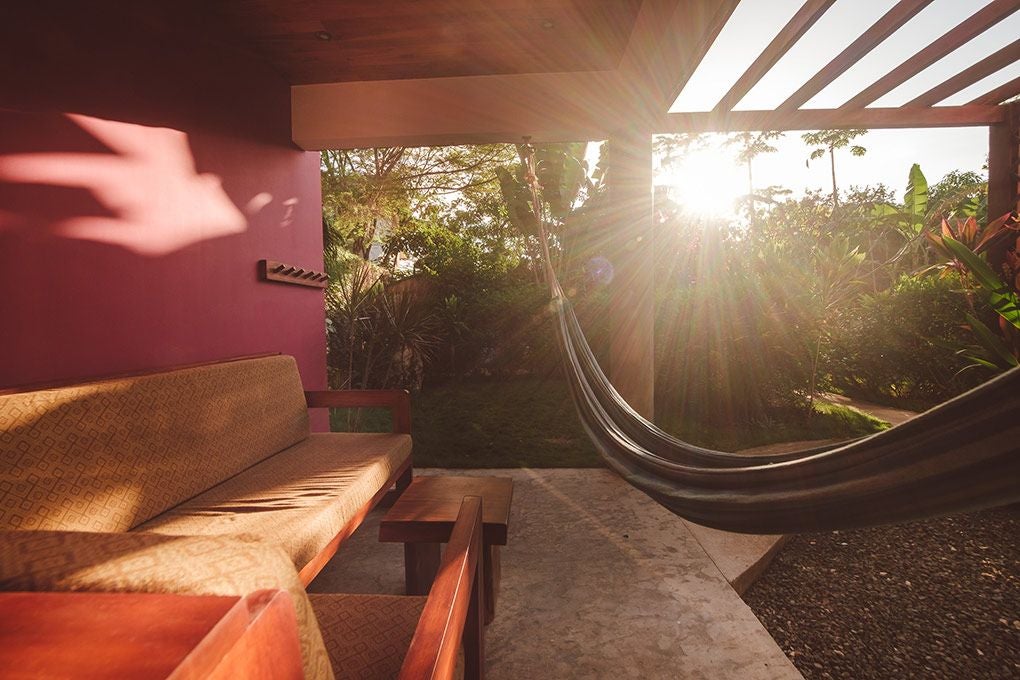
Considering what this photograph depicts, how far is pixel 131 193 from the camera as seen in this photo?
68.0 inches

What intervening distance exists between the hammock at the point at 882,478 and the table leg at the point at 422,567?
0.81 meters

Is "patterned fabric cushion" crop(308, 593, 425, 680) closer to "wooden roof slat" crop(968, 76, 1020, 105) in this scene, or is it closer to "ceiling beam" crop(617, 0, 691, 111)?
"ceiling beam" crop(617, 0, 691, 111)

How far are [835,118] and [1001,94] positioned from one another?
0.93 m

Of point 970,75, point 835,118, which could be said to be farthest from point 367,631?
point 970,75

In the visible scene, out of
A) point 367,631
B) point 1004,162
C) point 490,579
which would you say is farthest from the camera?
point 1004,162

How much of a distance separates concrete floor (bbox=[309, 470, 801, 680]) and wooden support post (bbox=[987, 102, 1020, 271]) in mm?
3092

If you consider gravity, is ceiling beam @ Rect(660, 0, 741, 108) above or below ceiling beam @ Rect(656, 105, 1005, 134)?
above

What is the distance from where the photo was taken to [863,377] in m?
4.08

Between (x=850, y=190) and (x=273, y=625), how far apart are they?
19331 millimetres

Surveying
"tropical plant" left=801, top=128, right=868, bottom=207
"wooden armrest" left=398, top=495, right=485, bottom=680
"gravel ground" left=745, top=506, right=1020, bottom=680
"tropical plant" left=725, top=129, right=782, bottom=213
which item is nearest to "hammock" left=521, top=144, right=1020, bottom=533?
"wooden armrest" left=398, top=495, right=485, bottom=680

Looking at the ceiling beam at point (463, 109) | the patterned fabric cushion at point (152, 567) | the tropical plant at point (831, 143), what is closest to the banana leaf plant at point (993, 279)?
the ceiling beam at point (463, 109)

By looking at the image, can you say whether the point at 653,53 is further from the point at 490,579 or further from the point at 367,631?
the point at 367,631

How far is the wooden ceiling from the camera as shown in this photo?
89.9 inches

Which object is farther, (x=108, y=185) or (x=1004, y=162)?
(x=1004, y=162)
